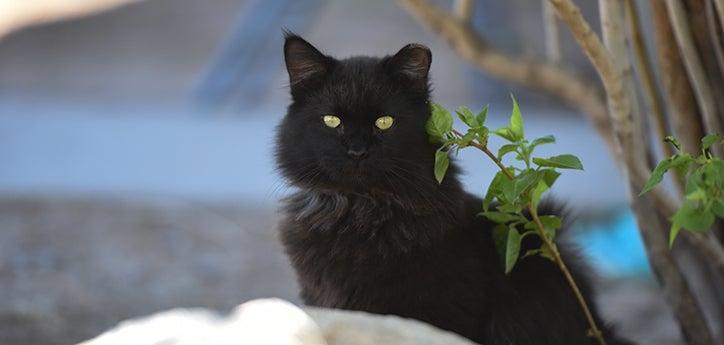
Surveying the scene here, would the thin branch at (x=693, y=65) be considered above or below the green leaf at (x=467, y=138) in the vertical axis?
above

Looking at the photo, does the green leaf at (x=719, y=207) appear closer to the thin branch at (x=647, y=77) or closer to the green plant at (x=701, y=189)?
the green plant at (x=701, y=189)

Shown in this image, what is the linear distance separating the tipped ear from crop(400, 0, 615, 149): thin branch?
0.85 meters

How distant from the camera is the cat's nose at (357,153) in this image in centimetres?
227

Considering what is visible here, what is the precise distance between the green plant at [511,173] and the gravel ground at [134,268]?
131 centimetres

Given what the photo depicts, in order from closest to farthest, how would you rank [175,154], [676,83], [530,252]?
[530,252], [676,83], [175,154]

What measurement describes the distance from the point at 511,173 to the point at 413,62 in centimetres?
42

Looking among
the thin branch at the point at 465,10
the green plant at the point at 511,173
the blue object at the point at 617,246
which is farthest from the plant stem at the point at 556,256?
the blue object at the point at 617,246

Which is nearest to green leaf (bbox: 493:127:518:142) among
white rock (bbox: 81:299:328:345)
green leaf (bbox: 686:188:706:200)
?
green leaf (bbox: 686:188:706:200)

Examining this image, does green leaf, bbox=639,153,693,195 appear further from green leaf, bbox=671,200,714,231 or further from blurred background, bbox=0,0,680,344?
blurred background, bbox=0,0,680,344

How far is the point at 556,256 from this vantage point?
7.65 ft

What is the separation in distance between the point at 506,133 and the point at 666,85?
0.84m

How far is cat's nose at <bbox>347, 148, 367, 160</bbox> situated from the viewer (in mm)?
2268

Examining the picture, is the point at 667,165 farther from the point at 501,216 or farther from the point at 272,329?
the point at 272,329

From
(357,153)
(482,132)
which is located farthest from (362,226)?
(482,132)
